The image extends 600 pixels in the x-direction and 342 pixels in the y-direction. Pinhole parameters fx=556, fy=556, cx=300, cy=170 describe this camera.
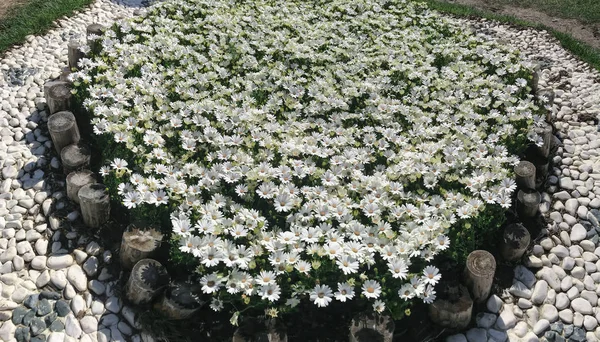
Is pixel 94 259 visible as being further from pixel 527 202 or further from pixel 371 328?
pixel 527 202

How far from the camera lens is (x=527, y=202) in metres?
5.21

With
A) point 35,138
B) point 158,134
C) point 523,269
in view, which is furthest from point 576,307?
point 35,138

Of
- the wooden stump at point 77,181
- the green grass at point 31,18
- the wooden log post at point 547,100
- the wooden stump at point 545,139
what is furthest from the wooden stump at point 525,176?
the green grass at point 31,18

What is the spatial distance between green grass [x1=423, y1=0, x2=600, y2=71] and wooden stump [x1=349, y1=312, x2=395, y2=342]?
5.87m

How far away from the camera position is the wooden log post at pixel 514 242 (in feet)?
15.9

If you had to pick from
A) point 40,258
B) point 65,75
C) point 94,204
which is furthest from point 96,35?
point 40,258

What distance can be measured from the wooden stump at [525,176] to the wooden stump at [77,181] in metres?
4.03

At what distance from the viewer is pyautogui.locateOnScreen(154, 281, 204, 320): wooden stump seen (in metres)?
4.20

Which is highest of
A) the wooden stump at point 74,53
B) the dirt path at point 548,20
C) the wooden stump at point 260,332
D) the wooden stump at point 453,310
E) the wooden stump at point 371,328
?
the wooden stump at point 74,53

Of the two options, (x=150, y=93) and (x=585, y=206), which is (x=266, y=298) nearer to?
(x=150, y=93)

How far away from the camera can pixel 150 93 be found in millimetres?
5938

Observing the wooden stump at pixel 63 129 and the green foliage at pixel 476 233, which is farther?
the wooden stump at pixel 63 129

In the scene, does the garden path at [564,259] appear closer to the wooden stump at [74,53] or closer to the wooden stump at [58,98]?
the wooden stump at [58,98]

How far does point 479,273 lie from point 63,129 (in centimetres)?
416
